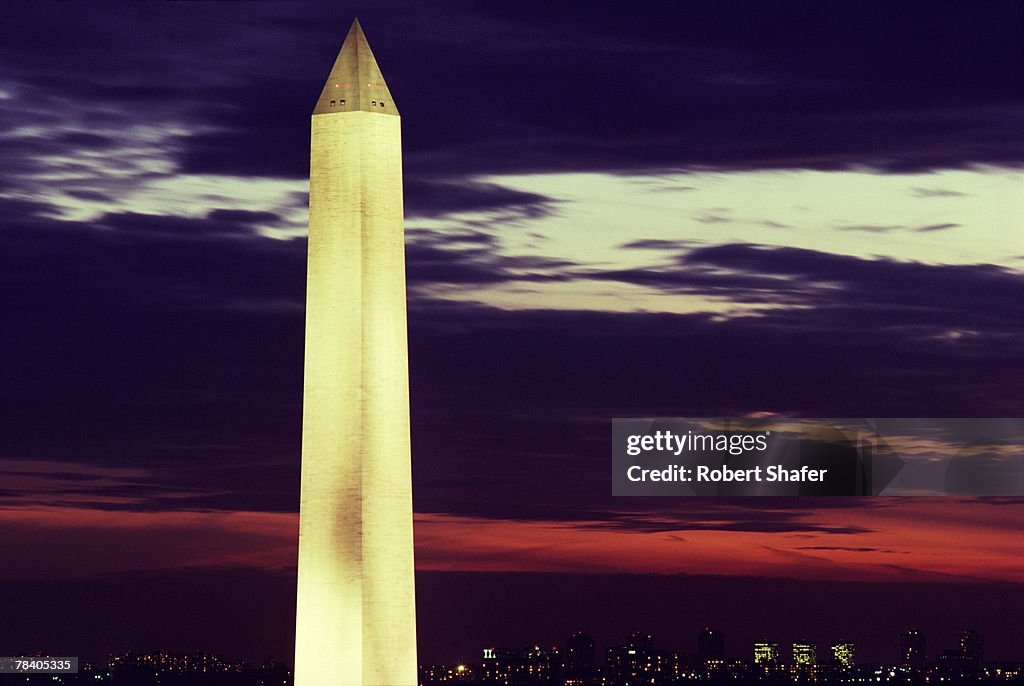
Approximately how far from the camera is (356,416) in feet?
235

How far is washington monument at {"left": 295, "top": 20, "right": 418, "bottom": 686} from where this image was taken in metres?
71.7

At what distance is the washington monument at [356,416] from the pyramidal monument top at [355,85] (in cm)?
8

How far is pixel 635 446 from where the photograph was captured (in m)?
82.2

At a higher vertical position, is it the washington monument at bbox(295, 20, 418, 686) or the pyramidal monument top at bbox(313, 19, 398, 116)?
the pyramidal monument top at bbox(313, 19, 398, 116)

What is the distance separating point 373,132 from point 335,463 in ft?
37.2

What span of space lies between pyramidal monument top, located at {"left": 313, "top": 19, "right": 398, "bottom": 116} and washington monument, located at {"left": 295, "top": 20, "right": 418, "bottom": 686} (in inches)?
3.0

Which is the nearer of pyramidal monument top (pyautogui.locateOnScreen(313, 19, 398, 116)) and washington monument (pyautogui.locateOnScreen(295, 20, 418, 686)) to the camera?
washington monument (pyautogui.locateOnScreen(295, 20, 418, 686))

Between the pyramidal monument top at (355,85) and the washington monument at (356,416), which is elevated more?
the pyramidal monument top at (355,85)

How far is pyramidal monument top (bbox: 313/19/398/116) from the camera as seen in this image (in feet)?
241

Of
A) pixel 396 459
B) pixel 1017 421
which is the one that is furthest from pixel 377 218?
pixel 1017 421

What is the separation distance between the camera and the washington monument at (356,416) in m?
71.7

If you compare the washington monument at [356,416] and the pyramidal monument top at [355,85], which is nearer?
the washington monument at [356,416]

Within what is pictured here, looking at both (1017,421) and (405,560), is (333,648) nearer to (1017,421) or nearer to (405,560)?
(405,560)

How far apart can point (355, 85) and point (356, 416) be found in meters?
11.5
